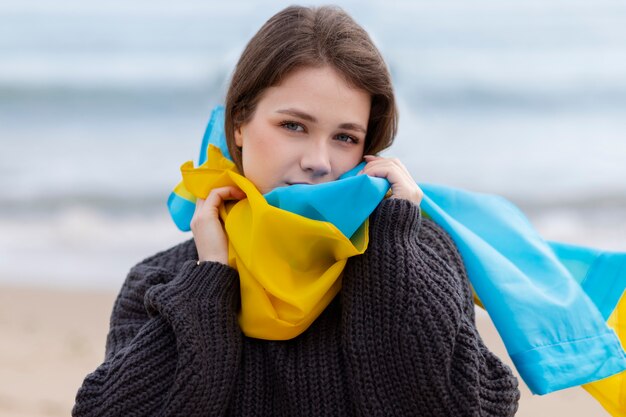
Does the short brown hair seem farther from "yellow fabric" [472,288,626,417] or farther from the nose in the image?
"yellow fabric" [472,288,626,417]

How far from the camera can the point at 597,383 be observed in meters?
2.69

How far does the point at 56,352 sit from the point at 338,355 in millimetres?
3127

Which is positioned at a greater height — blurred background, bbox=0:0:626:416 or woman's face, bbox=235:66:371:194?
blurred background, bbox=0:0:626:416

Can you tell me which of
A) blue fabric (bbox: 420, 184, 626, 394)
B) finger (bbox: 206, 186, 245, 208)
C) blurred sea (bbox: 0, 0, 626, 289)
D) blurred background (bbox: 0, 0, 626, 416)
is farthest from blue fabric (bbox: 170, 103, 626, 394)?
blurred sea (bbox: 0, 0, 626, 289)

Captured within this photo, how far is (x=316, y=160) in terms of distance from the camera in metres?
2.37

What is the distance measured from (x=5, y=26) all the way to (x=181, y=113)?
17.8 ft

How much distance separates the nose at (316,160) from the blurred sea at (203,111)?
310 centimetres

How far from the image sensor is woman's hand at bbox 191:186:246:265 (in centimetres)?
250

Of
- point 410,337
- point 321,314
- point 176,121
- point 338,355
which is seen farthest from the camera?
point 176,121

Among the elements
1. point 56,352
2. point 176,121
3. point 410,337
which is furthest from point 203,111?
point 410,337

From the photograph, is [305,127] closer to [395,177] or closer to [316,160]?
[316,160]

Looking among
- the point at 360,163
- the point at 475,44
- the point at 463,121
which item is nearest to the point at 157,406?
the point at 360,163

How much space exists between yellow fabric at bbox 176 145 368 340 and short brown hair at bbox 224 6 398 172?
30 centimetres

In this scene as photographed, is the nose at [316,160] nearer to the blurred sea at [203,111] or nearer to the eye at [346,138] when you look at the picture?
the eye at [346,138]
